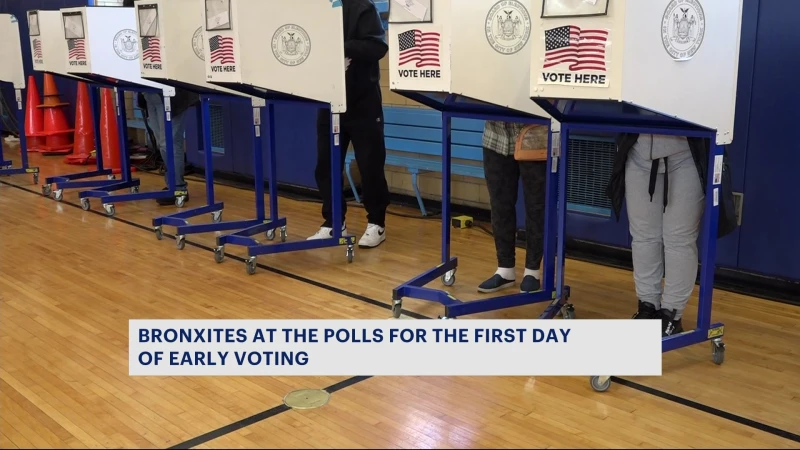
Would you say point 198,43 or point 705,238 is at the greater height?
point 198,43

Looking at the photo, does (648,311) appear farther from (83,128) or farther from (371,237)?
(83,128)

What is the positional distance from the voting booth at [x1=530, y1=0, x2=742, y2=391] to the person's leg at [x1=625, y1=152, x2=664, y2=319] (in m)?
0.17

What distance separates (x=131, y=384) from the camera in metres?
2.46

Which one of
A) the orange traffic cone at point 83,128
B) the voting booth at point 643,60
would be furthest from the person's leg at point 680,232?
the orange traffic cone at point 83,128

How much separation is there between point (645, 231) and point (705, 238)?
0.22 meters

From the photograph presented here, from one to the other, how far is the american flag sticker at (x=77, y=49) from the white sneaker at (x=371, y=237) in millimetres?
2394

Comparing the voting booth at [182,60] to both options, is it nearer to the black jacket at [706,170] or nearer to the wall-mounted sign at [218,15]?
the wall-mounted sign at [218,15]

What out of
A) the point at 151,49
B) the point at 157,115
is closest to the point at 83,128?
the point at 157,115

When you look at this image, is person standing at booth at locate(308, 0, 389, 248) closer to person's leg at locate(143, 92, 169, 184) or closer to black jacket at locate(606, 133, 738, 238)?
black jacket at locate(606, 133, 738, 238)

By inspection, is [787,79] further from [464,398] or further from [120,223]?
[120,223]

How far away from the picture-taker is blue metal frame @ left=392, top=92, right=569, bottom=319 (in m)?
2.76

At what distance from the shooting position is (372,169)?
4078 millimetres

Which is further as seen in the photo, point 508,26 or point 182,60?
point 182,60

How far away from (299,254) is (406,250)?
560 millimetres
